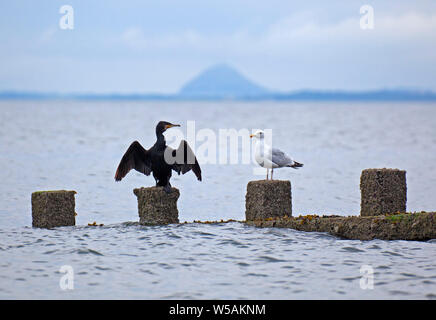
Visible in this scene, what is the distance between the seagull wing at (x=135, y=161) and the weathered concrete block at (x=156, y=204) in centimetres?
59

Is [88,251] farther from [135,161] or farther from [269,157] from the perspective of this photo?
[269,157]

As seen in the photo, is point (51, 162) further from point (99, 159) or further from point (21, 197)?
point (21, 197)

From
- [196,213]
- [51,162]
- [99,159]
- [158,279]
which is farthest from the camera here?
[99,159]

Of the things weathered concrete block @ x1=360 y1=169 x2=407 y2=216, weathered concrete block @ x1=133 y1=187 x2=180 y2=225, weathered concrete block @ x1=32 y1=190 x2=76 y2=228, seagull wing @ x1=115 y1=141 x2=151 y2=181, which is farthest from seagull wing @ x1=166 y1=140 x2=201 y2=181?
weathered concrete block @ x1=360 y1=169 x2=407 y2=216

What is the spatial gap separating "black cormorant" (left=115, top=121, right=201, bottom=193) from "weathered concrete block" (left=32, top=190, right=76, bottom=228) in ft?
3.43

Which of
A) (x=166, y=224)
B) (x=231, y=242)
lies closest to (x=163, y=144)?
(x=166, y=224)

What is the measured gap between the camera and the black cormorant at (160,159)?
13.2 m

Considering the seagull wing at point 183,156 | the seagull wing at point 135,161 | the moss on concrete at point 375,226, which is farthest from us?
the seagull wing at point 135,161

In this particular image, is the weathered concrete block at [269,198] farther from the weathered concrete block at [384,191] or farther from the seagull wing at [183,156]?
the weathered concrete block at [384,191]

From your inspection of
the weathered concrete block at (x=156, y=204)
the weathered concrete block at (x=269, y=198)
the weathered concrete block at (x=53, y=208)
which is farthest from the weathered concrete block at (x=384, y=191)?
the weathered concrete block at (x=53, y=208)

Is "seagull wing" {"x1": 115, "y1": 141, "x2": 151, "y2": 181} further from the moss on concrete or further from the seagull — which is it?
the moss on concrete

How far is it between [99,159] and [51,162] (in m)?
3.03

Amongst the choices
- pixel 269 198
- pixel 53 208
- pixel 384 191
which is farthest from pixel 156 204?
pixel 384 191
